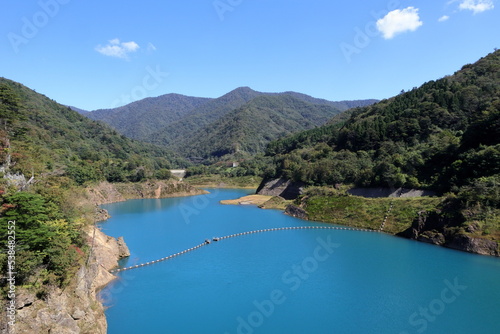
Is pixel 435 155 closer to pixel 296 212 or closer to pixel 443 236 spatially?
pixel 443 236

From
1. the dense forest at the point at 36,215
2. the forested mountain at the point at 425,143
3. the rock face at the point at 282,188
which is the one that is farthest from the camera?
the rock face at the point at 282,188

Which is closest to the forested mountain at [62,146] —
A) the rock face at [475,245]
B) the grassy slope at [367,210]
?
the grassy slope at [367,210]

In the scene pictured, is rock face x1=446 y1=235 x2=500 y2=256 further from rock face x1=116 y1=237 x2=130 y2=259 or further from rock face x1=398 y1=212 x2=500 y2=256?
rock face x1=116 y1=237 x2=130 y2=259

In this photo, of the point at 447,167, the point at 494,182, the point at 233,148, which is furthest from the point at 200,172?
the point at 494,182

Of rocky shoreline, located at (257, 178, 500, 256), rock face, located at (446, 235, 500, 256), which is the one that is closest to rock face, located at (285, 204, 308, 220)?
rocky shoreline, located at (257, 178, 500, 256)

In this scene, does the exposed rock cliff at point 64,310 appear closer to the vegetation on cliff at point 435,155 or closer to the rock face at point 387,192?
the vegetation on cliff at point 435,155

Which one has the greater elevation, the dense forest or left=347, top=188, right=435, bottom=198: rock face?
the dense forest
